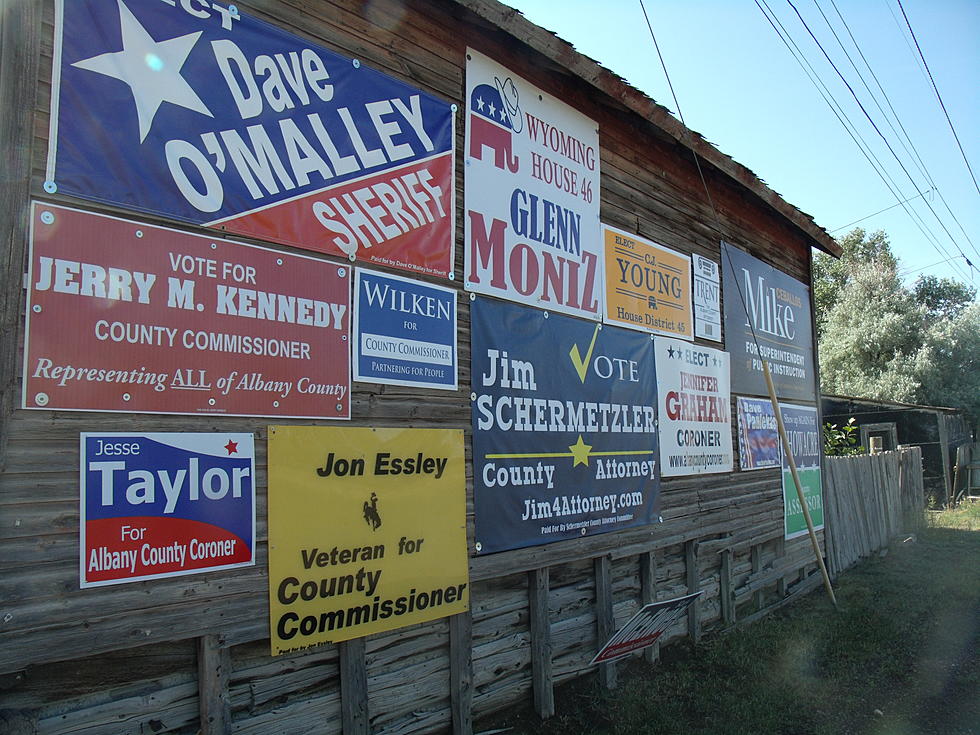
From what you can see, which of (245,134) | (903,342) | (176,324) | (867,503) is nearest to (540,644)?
(176,324)

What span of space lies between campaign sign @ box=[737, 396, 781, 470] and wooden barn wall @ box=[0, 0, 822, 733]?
0.50 meters

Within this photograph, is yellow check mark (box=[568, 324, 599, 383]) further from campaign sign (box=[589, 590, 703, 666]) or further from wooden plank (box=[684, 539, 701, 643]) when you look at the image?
wooden plank (box=[684, 539, 701, 643])

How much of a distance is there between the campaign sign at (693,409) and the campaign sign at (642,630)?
117 centimetres

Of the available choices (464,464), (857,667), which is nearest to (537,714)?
(464,464)

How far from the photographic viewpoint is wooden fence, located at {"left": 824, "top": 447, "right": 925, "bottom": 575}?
10.7m

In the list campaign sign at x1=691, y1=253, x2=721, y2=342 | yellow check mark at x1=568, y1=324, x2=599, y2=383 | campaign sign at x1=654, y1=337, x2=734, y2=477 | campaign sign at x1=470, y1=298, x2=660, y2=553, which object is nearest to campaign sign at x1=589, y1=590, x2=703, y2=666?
campaign sign at x1=470, y1=298, x2=660, y2=553

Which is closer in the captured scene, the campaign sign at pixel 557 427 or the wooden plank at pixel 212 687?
the wooden plank at pixel 212 687

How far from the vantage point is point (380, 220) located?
14.2 ft

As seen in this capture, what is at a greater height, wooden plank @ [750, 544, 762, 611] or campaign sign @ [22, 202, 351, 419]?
campaign sign @ [22, 202, 351, 419]

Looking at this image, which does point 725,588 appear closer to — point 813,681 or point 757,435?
point 813,681

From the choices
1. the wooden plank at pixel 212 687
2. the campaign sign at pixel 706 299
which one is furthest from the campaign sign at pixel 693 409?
the wooden plank at pixel 212 687

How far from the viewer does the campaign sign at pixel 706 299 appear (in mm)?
7465

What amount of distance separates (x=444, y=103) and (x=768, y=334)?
5.72m

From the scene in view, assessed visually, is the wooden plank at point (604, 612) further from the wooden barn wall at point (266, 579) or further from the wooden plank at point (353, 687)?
the wooden plank at point (353, 687)
